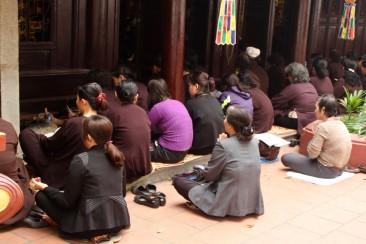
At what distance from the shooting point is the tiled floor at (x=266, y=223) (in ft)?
17.8

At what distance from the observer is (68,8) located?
9.15m

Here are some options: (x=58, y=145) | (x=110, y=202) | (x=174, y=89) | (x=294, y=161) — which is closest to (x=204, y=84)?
(x=174, y=89)

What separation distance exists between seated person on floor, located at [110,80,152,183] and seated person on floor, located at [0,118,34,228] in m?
1.16

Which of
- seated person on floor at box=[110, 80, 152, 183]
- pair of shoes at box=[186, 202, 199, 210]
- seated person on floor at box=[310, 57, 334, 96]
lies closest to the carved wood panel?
seated person on floor at box=[310, 57, 334, 96]

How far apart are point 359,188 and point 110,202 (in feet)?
12.6

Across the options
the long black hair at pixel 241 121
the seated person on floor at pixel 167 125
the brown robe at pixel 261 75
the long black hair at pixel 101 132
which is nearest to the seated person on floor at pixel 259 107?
the brown robe at pixel 261 75

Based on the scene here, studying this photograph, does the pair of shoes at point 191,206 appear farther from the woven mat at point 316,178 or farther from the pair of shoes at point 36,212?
the woven mat at point 316,178

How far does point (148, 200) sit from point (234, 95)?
3006 millimetres

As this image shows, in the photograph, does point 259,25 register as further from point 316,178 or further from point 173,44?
point 316,178

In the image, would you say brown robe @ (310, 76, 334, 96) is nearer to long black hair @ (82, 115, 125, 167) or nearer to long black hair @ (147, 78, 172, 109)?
long black hair @ (147, 78, 172, 109)

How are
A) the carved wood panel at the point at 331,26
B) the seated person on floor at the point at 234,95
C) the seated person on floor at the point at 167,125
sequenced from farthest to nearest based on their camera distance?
the carved wood panel at the point at 331,26 → the seated person on floor at the point at 234,95 → the seated person on floor at the point at 167,125

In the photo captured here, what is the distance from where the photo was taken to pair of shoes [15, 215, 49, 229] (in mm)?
5418

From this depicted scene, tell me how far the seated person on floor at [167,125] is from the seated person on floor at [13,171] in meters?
1.97

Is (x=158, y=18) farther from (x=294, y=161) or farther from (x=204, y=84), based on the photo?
(x=294, y=161)
